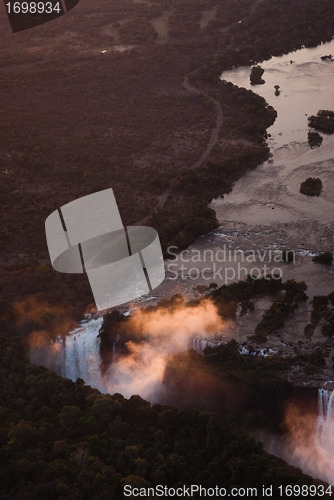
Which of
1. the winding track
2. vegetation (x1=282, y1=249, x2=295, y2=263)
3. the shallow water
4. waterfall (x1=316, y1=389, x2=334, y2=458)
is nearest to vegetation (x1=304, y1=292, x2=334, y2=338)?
waterfall (x1=316, y1=389, x2=334, y2=458)

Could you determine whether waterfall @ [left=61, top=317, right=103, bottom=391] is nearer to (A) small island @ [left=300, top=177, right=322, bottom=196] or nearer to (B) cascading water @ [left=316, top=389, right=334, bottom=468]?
(B) cascading water @ [left=316, top=389, right=334, bottom=468]

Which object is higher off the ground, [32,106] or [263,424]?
[32,106]

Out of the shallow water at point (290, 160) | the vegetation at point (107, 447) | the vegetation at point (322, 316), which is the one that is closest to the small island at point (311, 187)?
the shallow water at point (290, 160)

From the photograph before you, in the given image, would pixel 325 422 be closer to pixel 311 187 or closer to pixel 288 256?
pixel 288 256

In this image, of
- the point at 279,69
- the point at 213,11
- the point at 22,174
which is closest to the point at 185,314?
the point at 22,174

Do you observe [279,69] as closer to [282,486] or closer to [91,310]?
[91,310]

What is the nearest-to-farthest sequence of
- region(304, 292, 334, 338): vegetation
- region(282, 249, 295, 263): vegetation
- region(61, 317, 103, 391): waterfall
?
1. region(304, 292, 334, 338): vegetation
2. region(61, 317, 103, 391): waterfall
3. region(282, 249, 295, 263): vegetation

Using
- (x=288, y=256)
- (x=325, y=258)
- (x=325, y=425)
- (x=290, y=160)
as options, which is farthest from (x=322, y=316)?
(x=290, y=160)
